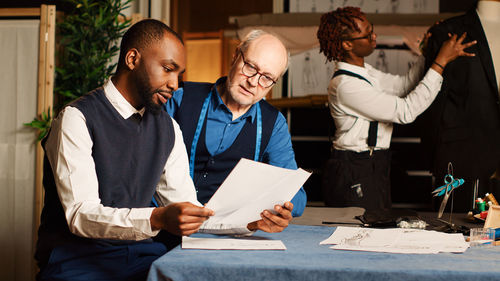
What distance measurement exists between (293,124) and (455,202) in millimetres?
1800

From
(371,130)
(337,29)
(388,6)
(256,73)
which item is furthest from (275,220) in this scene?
(388,6)

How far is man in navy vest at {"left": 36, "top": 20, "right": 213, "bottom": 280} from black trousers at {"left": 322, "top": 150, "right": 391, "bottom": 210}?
4.41ft

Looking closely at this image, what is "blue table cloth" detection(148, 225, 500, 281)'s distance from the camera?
127 centimetres

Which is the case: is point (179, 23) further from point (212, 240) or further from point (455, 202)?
point (212, 240)

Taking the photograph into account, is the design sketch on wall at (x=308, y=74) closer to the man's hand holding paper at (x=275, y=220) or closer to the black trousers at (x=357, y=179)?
the black trousers at (x=357, y=179)

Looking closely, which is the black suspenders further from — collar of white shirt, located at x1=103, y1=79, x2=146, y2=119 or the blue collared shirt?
collar of white shirt, located at x1=103, y1=79, x2=146, y2=119

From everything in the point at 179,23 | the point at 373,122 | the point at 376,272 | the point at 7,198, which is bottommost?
the point at 7,198

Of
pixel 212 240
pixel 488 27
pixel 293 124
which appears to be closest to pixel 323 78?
pixel 293 124

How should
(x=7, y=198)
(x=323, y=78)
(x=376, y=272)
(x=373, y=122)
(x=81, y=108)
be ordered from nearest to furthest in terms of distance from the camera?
(x=376, y=272), (x=81, y=108), (x=373, y=122), (x=7, y=198), (x=323, y=78)

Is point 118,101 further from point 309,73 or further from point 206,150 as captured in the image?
point 309,73

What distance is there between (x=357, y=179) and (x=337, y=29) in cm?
81

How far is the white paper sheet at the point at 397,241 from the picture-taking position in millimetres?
1501

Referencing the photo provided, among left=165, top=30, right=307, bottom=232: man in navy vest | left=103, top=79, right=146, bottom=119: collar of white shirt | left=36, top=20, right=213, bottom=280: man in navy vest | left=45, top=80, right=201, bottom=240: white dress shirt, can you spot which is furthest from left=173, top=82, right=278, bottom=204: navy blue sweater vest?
left=45, top=80, right=201, bottom=240: white dress shirt

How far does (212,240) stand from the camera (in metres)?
1.60
